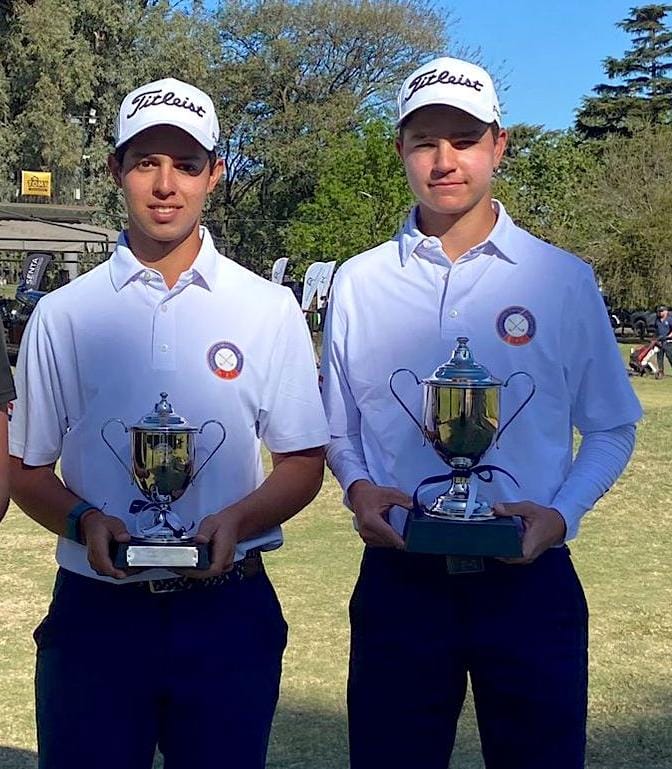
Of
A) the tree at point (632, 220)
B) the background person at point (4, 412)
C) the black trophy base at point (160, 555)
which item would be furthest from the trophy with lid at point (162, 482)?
the tree at point (632, 220)

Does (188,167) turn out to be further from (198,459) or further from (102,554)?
(102,554)

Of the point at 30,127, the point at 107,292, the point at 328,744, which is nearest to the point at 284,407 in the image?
the point at 107,292

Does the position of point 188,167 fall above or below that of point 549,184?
below

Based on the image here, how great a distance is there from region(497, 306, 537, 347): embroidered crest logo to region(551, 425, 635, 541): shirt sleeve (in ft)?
0.96

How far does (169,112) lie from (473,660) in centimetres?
137

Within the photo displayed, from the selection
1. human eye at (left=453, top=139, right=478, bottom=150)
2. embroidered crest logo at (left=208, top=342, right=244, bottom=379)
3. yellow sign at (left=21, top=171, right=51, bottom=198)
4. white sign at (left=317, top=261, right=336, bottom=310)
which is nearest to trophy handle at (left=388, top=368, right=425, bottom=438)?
embroidered crest logo at (left=208, top=342, right=244, bottom=379)

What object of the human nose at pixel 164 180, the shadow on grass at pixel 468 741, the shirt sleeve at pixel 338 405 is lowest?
the shadow on grass at pixel 468 741

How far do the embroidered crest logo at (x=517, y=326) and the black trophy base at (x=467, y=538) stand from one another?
45 cm

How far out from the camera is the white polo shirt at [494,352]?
253 cm

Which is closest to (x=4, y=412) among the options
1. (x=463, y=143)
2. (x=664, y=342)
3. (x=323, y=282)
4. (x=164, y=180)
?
(x=164, y=180)

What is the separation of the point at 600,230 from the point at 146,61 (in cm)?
1670

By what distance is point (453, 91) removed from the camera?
2.50 metres

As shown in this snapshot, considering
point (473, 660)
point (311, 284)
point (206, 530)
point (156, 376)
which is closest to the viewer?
point (206, 530)

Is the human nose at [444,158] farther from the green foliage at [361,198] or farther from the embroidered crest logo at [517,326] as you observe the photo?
the green foliage at [361,198]
